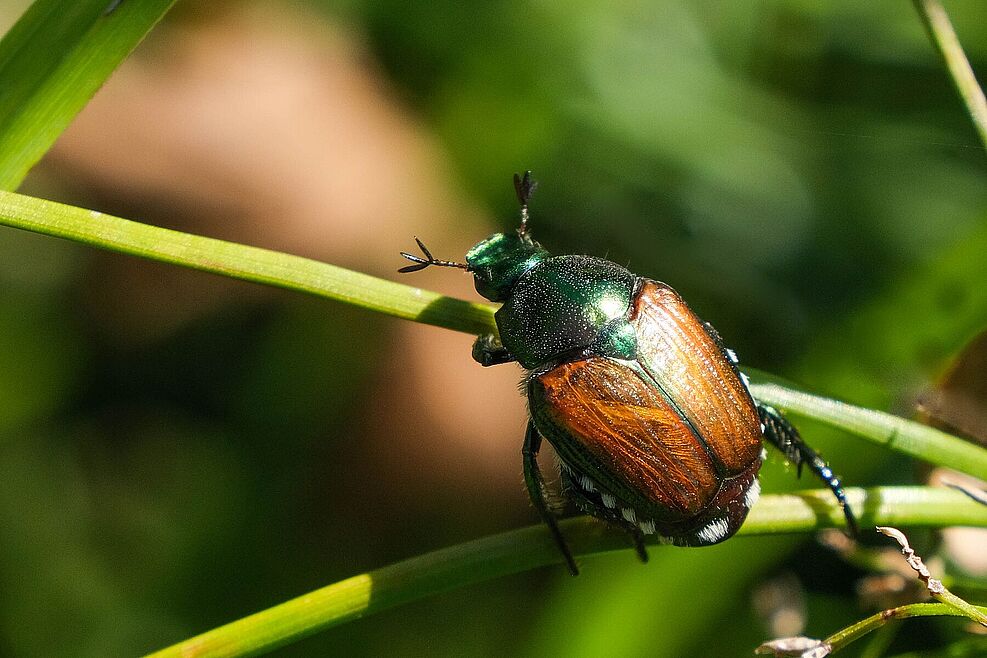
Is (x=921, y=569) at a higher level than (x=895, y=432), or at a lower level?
lower

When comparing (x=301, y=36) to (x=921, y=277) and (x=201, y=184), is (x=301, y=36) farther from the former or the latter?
(x=921, y=277)

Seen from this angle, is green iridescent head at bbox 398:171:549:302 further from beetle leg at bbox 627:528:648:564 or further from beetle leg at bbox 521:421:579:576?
beetle leg at bbox 627:528:648:564

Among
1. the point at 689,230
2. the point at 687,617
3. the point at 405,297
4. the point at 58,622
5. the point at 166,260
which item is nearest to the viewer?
the point at 166,260

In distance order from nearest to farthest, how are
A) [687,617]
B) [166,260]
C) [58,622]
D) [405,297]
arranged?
1. [166,260]
2. [405,297]
3. [687,617]
4. [58,622]

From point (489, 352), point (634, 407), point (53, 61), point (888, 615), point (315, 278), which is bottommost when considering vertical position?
point (888, 615)

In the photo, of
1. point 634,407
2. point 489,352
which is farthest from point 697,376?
point 489,352

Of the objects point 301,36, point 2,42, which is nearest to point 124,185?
point 301,36

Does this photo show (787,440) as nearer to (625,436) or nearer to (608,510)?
(625,436)
